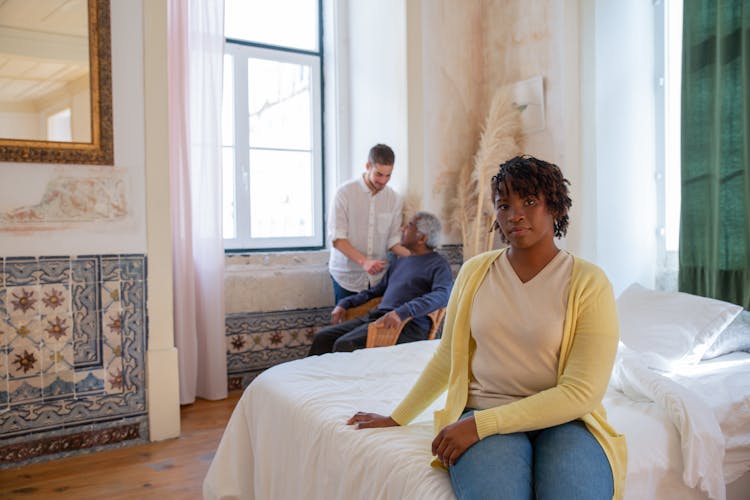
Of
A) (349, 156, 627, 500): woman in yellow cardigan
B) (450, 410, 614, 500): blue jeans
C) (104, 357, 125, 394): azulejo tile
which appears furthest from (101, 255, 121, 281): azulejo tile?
(450, 410, 614, 500): blue jeans

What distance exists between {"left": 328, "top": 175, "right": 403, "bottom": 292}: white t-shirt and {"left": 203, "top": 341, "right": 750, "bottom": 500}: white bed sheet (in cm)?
142

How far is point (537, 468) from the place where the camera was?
4.51 feet

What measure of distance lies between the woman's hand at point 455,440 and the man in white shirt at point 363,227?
2485 mm

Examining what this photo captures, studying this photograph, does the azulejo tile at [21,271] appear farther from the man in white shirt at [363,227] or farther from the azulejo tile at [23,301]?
the man in white shirt at [363,227]

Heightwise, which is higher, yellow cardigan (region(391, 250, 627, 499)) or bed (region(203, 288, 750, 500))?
yellow cardigan (region(391, 250, 627, 499))

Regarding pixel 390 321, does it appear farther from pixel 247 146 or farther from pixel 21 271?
pixel 247 146

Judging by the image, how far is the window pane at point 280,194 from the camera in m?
4.47

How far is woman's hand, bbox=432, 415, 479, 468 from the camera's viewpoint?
1.42 m

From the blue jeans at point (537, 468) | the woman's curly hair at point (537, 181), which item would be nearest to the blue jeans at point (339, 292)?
the woman's curly hair at point (537, 181)

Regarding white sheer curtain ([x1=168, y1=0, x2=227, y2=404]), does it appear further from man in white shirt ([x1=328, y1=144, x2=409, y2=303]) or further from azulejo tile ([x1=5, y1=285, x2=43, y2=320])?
azulejo tile ([x1=5, y1=285, x2=43, y2=320])

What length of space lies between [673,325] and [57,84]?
9.64 feet

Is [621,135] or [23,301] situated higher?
[621,135]

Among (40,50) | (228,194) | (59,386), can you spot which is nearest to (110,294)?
(59,386)

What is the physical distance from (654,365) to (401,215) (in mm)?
1974
